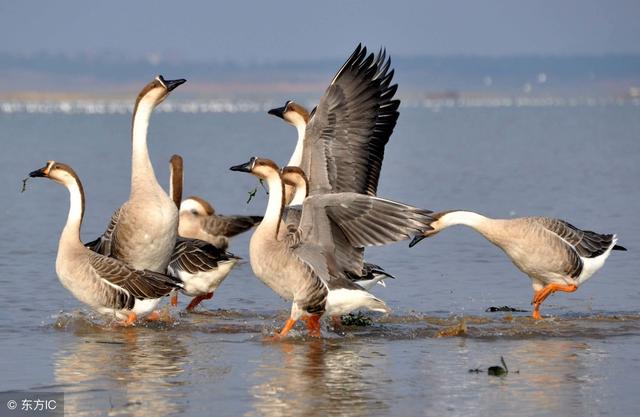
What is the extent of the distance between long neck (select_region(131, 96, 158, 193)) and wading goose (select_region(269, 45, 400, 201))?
1.41 meters

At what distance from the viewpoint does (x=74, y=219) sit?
992cm

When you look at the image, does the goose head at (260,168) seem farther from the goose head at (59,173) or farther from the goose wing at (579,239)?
the goose wing at (579,239)

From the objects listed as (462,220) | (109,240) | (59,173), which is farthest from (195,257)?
(462,220)

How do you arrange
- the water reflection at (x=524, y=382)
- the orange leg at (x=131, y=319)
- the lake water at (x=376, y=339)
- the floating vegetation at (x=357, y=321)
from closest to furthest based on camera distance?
the water reflection at (x=524, y=382), the lake water at (x=376, y=339), the orange leg at (x=131, y=319), the floating vegetation at (x=357, y=321)

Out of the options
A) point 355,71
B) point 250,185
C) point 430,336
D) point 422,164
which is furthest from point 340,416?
point 422,164

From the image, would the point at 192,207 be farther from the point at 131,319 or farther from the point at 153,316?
the point at 131,319

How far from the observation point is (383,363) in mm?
8617

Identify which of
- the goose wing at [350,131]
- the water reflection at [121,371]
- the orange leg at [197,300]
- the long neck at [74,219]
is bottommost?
the water reflection at [121,371]

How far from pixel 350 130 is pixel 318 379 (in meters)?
3.36

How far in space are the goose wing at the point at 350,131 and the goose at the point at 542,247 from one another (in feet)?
2.55

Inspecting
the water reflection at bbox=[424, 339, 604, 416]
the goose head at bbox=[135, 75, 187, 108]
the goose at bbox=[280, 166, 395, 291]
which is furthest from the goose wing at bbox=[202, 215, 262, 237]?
the water reflection at bbox=[424, 339, 604, 416]

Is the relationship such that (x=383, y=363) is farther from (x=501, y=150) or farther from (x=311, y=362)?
(x=501, y=150)

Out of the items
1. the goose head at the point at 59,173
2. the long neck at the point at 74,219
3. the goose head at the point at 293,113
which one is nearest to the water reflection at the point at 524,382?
the long neck at the point at 74,219

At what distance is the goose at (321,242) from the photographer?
9.23 m
